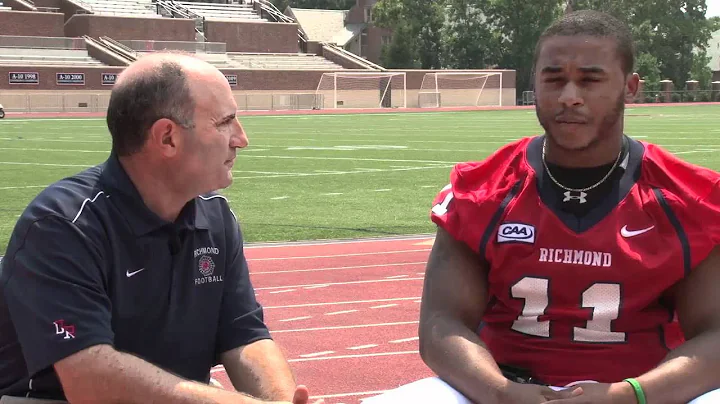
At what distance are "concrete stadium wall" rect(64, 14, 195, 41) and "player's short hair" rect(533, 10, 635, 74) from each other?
199ft

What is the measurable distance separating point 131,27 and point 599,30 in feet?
205

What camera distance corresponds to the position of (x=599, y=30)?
11.6 feet

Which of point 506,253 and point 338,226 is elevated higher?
point 506,253

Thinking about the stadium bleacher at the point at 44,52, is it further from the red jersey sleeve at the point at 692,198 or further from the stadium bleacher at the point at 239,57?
the red jersey sleeve at the point at 692,198

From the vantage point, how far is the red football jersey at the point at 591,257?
3.36 m

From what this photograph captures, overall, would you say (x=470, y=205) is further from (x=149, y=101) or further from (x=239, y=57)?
(x=239, y=57)

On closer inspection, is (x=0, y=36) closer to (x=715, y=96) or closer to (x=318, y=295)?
(x=715, y=96)

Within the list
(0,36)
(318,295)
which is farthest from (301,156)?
(0,36)

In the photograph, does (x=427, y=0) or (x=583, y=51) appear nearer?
(x=583, y=51)

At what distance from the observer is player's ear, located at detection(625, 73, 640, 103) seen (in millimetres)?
3593

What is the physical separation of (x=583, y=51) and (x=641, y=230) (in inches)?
23.4

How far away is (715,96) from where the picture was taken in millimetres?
74125

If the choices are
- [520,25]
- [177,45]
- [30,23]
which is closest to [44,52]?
[30,23]

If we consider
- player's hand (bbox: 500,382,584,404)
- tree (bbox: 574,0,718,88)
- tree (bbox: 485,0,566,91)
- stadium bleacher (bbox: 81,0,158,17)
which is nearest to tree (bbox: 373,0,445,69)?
tree (bbox: 485,0,566,91)
